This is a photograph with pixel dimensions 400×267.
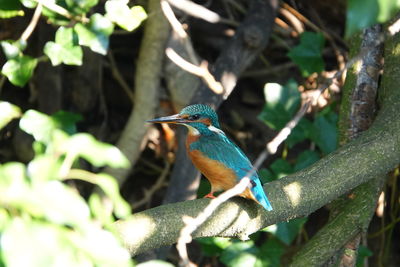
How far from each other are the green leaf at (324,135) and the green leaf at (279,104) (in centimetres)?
14

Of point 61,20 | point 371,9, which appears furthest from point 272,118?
point 371,9

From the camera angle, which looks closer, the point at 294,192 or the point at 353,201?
the point at 294,192

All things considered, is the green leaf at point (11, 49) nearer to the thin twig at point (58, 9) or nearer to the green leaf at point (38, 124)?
the thin twig at point (58, 9)

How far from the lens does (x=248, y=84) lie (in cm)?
420

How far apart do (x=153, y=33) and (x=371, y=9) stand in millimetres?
2775

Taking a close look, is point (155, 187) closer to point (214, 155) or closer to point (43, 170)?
point (214, 155)

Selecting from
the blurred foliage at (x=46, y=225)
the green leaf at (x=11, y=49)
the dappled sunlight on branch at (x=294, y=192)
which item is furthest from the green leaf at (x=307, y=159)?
the blurred foliage at (x=46, y=225)

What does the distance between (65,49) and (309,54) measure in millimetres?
1918

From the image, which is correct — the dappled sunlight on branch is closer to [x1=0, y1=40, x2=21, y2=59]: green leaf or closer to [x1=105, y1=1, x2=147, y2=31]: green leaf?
[x1=105, y1=1, x2=147, y2=31]: green leaf

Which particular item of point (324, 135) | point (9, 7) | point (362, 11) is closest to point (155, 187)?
point (324, 135)

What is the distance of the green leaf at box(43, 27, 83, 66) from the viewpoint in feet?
5.85

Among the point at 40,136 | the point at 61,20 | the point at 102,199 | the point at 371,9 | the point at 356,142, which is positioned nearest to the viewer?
the point at 371,9

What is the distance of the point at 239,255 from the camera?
324 centimetres

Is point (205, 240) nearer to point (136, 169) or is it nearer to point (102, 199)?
point (102, 199)
